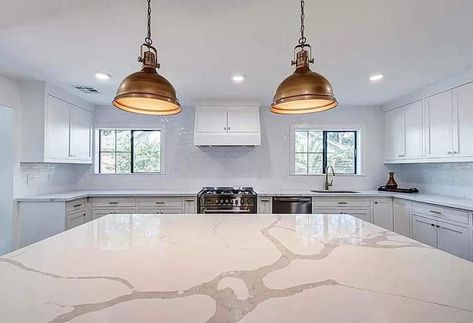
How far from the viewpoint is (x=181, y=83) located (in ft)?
10.7

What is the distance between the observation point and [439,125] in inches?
127

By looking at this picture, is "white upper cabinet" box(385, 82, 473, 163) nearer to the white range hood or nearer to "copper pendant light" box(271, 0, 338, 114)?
the white range hood

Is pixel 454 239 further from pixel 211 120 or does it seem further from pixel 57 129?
pixel 57 129

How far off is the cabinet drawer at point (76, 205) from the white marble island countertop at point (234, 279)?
2149 millimetres

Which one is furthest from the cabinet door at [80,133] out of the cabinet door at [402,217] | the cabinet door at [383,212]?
the cabinet door at [402,217]

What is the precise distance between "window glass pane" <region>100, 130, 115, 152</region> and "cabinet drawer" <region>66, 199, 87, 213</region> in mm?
1120

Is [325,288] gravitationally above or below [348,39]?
below

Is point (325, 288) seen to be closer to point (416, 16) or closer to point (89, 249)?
point (89, 249)

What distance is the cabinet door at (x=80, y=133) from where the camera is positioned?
12.5ft

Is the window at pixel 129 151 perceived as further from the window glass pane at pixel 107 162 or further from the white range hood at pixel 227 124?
the white range hood at pixel 227 124

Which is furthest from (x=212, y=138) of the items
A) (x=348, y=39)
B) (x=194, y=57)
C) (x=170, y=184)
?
(x=348, y=39)

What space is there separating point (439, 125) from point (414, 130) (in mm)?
419

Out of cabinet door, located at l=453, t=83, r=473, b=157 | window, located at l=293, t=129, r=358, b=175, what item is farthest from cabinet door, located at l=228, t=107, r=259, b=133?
cabinet door, located at l=453, t=83, r=473, b=157

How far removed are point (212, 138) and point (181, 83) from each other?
96 centimetres
